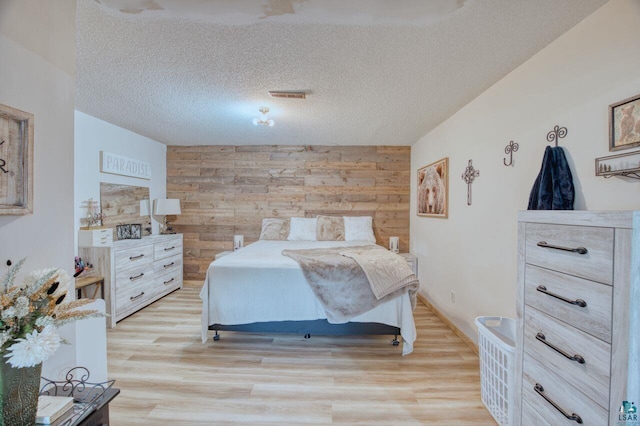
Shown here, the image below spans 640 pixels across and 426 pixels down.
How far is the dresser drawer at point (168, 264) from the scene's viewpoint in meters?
3.60

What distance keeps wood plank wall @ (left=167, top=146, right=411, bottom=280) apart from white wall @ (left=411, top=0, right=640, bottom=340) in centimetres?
100

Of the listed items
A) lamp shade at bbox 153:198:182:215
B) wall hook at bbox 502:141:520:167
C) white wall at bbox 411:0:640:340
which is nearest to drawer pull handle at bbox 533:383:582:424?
white wall at bbox 411:0:640:340

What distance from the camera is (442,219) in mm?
3160

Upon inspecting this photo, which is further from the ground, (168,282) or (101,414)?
(101,414)

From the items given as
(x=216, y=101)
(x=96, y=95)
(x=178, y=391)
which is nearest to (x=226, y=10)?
(x=216, y=101)

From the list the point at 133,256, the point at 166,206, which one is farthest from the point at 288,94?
the point at 166,206

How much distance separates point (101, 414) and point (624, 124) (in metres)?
2.45

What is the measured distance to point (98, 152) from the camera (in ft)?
10.5

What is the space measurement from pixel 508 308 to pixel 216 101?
3036 millimetres

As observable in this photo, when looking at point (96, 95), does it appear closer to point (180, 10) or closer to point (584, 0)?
point (180, 10)

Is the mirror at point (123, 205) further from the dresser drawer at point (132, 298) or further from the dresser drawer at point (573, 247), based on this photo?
the dresser drawer at point (573, 247)

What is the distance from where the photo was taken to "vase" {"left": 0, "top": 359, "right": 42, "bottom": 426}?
2.35 ft

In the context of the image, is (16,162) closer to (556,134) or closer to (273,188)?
(556,134)

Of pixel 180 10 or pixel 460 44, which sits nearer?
pixel 180 10
